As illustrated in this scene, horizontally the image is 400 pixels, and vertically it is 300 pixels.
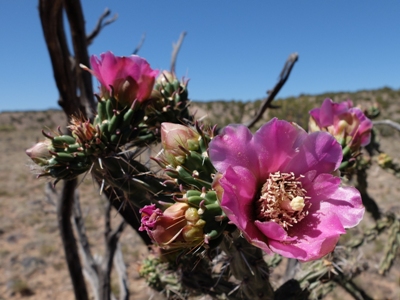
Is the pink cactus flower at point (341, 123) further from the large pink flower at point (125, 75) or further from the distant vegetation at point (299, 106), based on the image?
the distant vegetation at point (299, 106)

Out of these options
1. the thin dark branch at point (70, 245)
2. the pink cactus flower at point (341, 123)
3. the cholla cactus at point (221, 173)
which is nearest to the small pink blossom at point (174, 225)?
the cholla cactus at point (221, 173)

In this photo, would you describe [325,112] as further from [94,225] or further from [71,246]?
[94,225]

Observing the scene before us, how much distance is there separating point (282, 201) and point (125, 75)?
61 cm

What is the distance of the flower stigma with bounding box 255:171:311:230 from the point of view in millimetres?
730

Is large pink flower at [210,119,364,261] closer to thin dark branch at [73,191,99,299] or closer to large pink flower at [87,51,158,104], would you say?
large pink flower at [87,51,158,104]

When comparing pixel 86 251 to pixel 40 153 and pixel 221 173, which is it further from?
pixel 221 173

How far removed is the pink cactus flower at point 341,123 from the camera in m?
1.24

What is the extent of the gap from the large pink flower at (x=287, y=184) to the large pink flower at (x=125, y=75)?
0.47 m

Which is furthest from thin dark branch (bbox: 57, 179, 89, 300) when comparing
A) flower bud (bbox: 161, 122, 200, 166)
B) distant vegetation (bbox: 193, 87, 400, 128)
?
distant vegetation (bbox: 193, 87, 400, 128)

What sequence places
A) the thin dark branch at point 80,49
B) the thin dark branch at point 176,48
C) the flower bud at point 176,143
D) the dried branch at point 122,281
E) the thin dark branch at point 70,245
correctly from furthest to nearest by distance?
the thin dark branch at point 176,48 → the dried branch at point 122,281 → the thin dark branch at point 70,245 → the thin dark branch at point 80,49 → the flower bud at point 176,143

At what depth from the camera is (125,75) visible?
104 centimetres

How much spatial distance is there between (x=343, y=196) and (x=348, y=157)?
54cm

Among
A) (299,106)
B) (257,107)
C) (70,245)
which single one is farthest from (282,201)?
(299,106)

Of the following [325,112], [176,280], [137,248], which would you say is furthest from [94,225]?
[325,112]
